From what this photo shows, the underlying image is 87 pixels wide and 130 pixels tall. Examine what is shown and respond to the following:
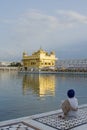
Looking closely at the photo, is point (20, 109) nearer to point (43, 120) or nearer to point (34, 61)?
point (43, 120)

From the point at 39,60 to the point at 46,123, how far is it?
78.3 meters

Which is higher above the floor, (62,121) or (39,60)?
(39,60)

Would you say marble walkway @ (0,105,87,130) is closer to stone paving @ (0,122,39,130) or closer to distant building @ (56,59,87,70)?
stone paving @ (0,122,39,130)

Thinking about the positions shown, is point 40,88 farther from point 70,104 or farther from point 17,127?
point 17,127

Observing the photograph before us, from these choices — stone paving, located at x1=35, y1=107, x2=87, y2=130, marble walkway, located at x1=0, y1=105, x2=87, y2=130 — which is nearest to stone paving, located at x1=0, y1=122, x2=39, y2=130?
marble walkway, located at x1=0, y1=105, x2=87, y2=130

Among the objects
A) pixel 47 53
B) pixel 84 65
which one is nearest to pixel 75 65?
pixel 84 65

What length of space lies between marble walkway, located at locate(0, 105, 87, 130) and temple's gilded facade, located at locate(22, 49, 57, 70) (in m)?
77.0

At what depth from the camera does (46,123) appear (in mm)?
6625

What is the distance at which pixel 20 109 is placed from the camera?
1096 cm

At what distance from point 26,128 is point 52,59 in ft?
277

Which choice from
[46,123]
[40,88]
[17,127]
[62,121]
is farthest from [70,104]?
[40,88]

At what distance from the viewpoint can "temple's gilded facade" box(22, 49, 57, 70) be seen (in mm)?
85312

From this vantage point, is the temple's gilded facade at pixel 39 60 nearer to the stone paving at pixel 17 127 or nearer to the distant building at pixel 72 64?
the distant building at pixel 72 64

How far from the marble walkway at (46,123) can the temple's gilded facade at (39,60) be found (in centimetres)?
7698
